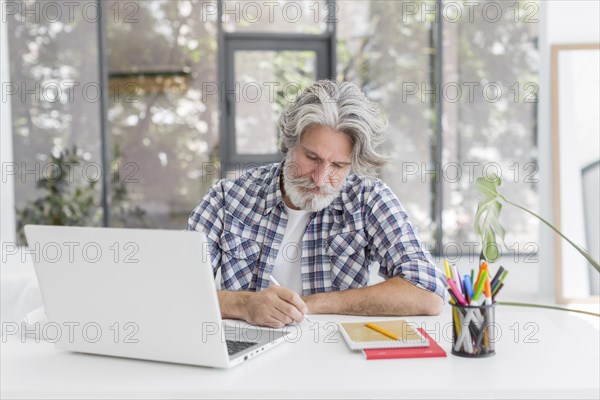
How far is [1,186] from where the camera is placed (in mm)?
4789

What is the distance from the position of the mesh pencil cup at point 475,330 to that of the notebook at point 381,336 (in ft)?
0.26

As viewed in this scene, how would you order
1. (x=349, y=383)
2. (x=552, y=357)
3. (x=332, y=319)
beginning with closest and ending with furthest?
(x=349, y=383) → (x=552, y=357) → (x=332, y=319)

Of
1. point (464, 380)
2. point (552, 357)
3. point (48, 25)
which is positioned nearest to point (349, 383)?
point (464, 380)

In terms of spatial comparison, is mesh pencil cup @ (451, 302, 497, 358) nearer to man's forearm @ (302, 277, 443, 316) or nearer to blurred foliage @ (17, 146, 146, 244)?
man's forearm @ (302, 277, 443, 316)

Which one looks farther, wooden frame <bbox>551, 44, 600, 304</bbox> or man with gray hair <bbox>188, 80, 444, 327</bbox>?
wooden frame <bbox>551, 44, 600, 304</bbox>

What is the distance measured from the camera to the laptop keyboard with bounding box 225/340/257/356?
1.35m

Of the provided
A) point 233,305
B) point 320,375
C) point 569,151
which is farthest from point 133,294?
point 569,151

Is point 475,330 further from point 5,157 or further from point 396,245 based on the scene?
point 5,157

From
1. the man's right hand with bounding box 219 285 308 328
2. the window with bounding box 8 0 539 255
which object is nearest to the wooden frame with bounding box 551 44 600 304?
the window with bounding box 8 0 539 255

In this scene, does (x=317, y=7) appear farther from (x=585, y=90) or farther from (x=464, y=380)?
(x=464, y=380)

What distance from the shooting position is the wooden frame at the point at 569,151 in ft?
13.3

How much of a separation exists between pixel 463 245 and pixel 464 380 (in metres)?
4.25

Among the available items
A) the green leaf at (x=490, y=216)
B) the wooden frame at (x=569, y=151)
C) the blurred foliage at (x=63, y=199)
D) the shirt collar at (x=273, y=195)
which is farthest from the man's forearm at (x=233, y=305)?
the blurred foliage at (x=63, y=199)

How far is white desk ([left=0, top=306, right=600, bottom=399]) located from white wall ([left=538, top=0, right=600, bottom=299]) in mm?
2828
